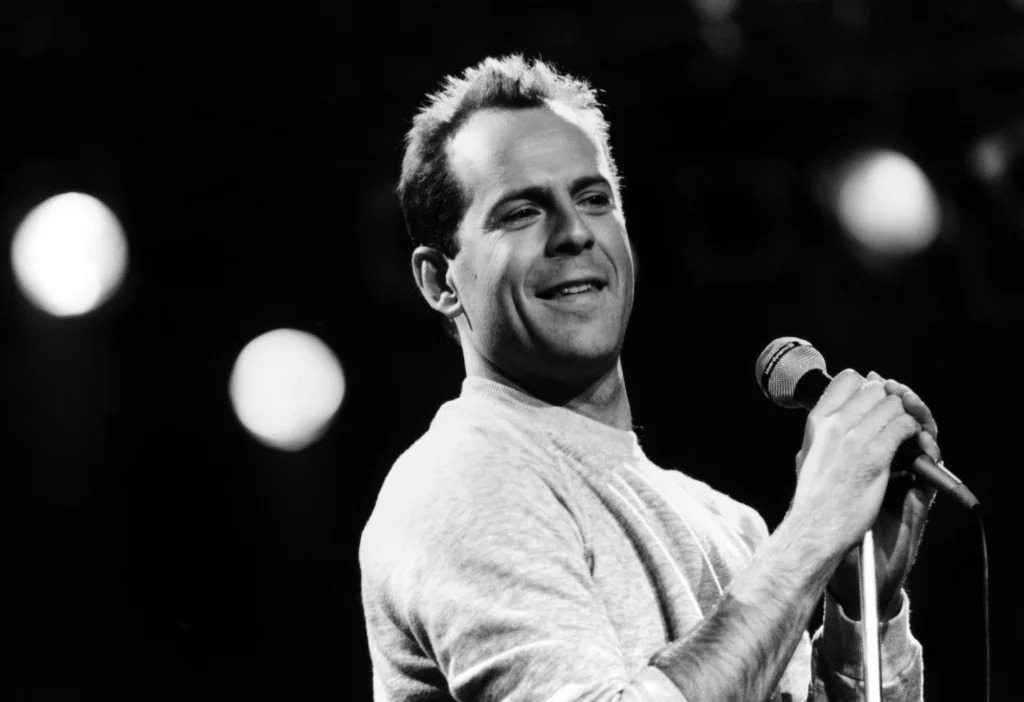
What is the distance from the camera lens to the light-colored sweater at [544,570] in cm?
153

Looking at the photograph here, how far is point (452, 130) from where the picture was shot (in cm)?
220

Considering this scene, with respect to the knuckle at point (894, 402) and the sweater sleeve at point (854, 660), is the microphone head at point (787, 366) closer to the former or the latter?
the knuckle at point (894, 402)

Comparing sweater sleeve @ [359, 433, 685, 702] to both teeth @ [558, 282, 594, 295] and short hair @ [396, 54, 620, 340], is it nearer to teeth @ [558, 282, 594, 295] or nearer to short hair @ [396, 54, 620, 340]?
teeth @ [558, 282, 594, 295]

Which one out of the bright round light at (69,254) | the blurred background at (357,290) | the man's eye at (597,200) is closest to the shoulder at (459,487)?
the man's eye at (597,200)

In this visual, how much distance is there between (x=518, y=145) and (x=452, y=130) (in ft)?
0.55

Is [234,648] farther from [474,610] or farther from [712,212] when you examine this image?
[474,610]

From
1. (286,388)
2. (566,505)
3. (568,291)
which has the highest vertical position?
(568,291)

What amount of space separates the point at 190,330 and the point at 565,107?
A: 2.98m

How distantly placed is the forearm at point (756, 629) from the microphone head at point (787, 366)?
0.24 m

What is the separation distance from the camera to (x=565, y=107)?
2219 millimetres

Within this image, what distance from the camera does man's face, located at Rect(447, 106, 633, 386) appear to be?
2.01m

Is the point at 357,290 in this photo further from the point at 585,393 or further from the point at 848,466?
the point at 848,466

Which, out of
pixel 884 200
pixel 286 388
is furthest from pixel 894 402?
pixel 286 388

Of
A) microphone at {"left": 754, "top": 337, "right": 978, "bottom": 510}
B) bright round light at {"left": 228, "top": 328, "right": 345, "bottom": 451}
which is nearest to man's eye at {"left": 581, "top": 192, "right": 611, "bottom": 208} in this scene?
microphone at {"left": 754, "top": 337, "right": 978, "bottom": 510}
